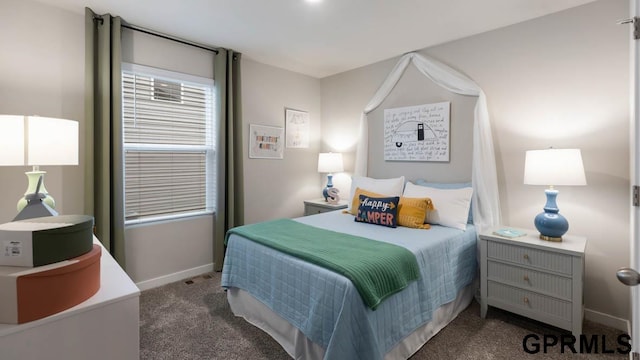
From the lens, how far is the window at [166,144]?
2914 millimetres

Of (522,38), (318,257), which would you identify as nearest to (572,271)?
(318,257)

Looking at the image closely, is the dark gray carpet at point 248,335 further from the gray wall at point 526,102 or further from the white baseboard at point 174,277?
the gray wall at point 526,102

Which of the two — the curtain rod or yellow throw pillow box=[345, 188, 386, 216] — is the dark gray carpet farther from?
the curtain rod

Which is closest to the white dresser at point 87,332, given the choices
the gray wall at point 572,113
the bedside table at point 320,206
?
the bedside table at point 320,206

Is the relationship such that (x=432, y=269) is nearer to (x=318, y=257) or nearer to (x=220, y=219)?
(x=318, y=257)

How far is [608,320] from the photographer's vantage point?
2330 mm

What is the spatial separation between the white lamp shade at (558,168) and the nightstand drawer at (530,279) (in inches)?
25.7

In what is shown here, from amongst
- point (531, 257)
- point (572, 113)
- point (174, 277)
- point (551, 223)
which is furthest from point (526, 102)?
point (174, 277)

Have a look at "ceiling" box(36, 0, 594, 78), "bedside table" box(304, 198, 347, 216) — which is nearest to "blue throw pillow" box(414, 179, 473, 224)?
"bedside table" box(304, 198, 347, 216)

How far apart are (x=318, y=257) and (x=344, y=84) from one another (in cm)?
295

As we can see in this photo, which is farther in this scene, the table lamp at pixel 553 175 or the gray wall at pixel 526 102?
the gray wall at pixel 526 102

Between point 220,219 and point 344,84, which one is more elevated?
point 344,84

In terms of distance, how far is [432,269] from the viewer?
214 centimetres

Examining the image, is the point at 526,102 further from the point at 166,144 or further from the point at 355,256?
the point at 166,144
